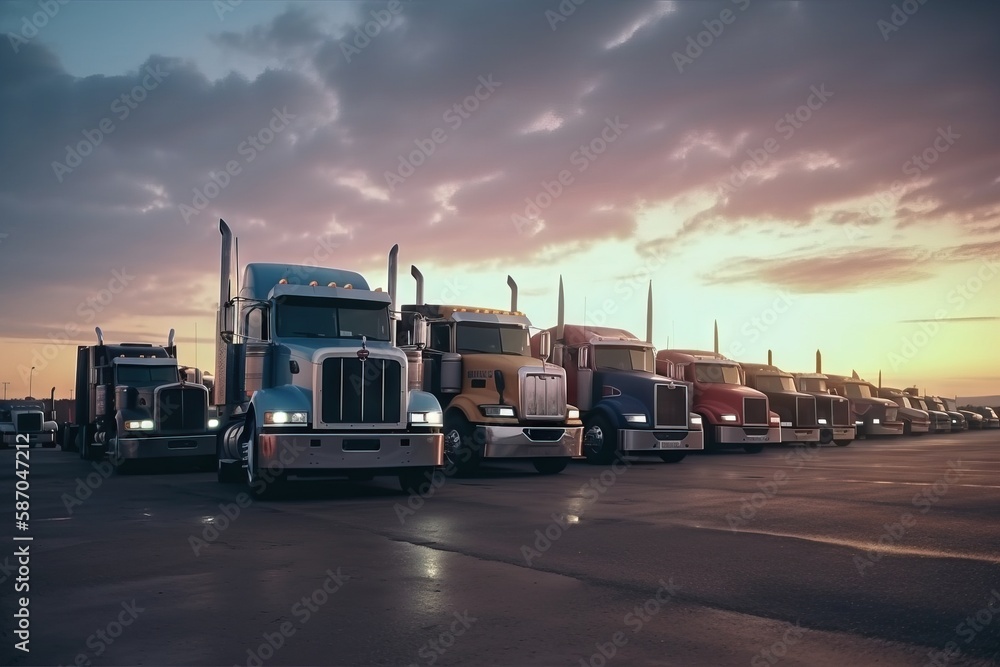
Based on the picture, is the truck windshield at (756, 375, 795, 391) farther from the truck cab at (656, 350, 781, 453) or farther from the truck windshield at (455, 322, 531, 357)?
the truck windshield at (455, 322, 531, 357)

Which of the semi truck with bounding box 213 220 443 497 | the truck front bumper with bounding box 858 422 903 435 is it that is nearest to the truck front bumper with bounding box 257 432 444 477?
the semi truck with bounding box 213 220 443 497

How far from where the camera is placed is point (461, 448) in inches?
721

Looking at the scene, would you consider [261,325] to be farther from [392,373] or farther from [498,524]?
[498,524]

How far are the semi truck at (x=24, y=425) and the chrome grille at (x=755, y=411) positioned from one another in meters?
28.9

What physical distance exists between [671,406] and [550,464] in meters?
4.66

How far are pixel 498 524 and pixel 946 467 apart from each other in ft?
A: 43.6

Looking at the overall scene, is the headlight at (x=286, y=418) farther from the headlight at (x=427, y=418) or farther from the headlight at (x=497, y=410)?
the headlight at (x=497, y=410)

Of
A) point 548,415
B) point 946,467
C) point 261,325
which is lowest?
point 946,467

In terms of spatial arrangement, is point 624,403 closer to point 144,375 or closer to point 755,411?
point 755,411

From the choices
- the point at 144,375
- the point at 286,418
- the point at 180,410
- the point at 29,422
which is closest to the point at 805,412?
the point at 180,410

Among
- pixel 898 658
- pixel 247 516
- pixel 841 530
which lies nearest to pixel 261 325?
pixel 247 516

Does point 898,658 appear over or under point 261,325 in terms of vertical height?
under

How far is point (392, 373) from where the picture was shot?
13812mm

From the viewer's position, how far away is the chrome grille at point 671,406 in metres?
22.4
